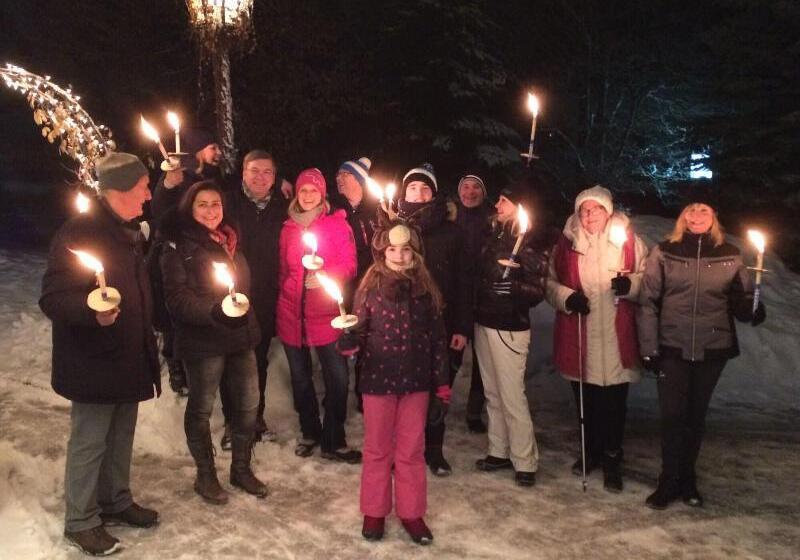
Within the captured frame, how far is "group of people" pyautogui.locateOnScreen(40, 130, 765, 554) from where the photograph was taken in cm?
429

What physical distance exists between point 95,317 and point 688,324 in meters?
4.09

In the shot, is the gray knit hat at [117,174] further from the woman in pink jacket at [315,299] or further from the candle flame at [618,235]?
the candle flame at [618,235]

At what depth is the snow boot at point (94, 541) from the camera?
425 cm

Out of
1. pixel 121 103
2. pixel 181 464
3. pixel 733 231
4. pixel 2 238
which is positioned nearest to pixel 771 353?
pixel 733 231

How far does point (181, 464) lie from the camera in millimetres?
5699

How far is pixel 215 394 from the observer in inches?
198

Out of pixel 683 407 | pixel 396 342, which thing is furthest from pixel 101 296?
pixel 683 407

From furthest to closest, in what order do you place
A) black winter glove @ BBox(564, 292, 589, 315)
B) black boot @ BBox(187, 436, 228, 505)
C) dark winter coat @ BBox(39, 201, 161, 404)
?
black winter glove @ BBox(564, 292, 589, 315), black boot @ BBox(187, 436, 228, 505), dark winter coat @ BBox(39, 201, 161, 404)

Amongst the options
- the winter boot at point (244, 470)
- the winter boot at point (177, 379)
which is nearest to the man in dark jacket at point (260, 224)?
the winter boot at point (244, 470)

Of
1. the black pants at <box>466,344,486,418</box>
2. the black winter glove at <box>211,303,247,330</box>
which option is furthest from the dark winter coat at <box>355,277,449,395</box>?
the black pants at <box>466,344,486,418</box>

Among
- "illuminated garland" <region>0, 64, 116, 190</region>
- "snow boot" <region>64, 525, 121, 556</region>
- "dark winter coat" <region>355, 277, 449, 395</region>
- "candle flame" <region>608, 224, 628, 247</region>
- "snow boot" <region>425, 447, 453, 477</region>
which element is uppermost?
"illuminated garland" <region>0, 64, 116, 190</region>

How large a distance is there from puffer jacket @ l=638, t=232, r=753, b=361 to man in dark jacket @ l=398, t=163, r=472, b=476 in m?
1.43

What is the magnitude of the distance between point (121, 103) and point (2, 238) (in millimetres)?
4498

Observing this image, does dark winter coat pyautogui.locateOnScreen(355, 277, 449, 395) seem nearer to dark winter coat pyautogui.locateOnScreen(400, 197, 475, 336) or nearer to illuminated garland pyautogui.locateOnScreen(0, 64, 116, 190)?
dark winter coat pyautogui.locateOnScreen(400, 197, 475, 336)
